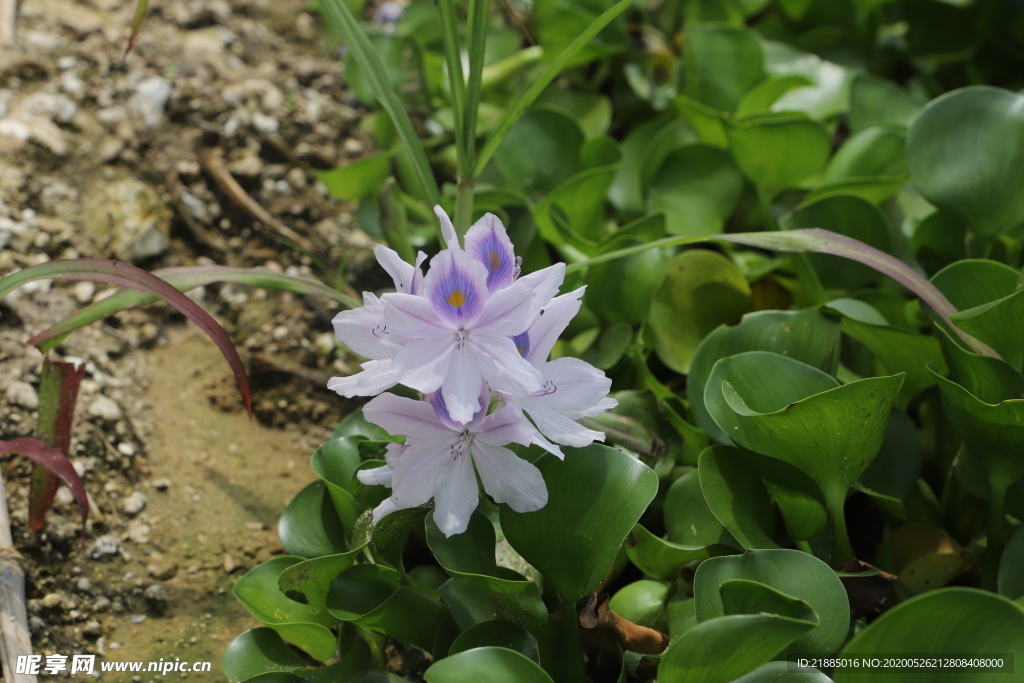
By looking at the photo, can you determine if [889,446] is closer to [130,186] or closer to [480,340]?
[480,340]

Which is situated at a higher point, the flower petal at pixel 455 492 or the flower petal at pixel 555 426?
the flower petal at pixel 555 426

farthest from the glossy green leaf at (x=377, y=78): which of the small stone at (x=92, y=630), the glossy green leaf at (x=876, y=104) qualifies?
the glossy green leaf at (x=876, y=104)

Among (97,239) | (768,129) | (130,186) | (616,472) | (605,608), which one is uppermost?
(130,186)

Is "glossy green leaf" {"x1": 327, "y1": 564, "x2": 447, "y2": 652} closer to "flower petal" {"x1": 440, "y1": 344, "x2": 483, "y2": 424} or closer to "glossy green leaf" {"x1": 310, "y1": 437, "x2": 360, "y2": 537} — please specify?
"glossy green leaf" {"x1": 310, "y1": 437, "x2": 360, "y2": 537}

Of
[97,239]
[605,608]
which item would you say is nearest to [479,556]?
[605,608]

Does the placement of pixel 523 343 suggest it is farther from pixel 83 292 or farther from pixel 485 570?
pixel 83 292

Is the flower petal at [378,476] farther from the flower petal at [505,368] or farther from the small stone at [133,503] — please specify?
the small stone at [133,503]

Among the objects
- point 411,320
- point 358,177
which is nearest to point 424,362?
point 411,320
